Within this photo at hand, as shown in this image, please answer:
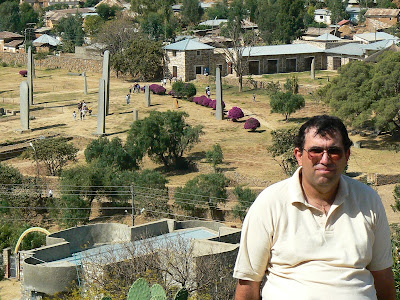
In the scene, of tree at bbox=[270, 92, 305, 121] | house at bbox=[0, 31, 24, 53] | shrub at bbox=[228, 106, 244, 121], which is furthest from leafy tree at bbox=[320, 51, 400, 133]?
house at bbox=[0, 31, 24, 53]

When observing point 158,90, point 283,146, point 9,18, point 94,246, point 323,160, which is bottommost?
point 94,246

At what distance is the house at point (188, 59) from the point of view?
4862cm

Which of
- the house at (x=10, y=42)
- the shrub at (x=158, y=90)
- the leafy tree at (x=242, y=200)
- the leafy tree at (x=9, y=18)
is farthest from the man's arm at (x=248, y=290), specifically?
the leafy tree at (x=9, y=18)

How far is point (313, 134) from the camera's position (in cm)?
356

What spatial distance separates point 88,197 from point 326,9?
2634 inches

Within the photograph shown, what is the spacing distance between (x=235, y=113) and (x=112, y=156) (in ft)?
29.4

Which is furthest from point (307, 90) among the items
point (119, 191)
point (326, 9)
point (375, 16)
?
point (326, 9)

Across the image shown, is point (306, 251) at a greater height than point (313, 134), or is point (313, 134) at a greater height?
point (313, 134)

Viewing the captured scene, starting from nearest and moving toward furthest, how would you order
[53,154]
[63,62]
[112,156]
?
[112,156] < [53,154] < [63,62]

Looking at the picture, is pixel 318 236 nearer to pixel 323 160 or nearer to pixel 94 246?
pixel 323 160

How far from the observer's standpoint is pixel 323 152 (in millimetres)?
3488

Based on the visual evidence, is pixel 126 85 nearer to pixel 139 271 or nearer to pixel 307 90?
pixel 307 90

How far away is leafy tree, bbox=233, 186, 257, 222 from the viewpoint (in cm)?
2320

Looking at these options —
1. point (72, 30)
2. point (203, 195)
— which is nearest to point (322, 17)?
point (72, 30)
